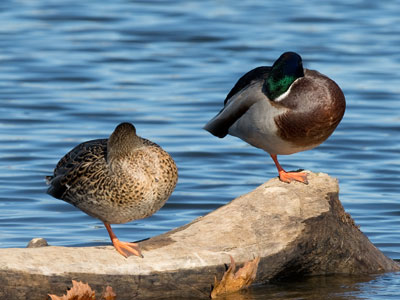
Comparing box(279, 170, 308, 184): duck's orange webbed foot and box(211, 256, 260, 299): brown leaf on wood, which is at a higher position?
box(279, 170, 308, 184): duck's orange webbed foot

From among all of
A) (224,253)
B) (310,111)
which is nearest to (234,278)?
(224,253)

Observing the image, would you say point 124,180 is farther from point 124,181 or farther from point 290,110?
point 290,110

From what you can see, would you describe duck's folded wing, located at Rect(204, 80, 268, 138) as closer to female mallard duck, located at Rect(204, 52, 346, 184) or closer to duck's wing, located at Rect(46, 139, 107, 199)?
female mallard duck, located at Rect(204, 52, 346, 184)

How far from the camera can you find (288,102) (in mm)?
7414

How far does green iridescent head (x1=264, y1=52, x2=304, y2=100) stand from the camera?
742 centimetres

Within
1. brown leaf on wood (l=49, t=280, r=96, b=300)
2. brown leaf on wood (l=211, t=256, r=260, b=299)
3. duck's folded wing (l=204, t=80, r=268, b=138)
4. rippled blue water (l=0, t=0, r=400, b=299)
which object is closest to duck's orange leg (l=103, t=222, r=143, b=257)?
brown leaf on wood (l=49, t=280, r=96, b=300)

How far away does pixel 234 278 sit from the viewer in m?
6.73

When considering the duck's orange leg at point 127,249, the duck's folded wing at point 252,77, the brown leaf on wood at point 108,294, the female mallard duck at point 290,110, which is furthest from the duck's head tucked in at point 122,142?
the duck's folded wing at point 252,77

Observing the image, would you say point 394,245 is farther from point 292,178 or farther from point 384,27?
point 384,27

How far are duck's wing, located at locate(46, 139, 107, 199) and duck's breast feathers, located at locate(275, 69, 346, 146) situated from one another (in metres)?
1.24

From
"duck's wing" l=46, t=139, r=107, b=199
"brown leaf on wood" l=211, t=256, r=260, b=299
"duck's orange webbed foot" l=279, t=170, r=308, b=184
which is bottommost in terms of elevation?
"brown leaf on wood" l=211, t=256, r=260, b=299

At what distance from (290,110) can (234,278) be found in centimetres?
129

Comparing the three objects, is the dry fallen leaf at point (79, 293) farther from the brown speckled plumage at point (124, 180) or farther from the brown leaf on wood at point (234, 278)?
the brown leaf on wood at point (234, 278)

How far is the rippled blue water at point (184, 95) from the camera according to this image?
970 cm
